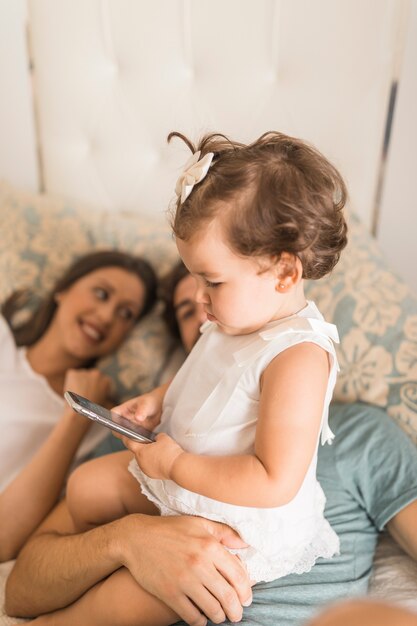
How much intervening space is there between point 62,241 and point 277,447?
130 cm

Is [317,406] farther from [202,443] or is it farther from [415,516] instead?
[415,516]

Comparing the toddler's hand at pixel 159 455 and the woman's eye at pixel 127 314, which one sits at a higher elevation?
the toddler's hand at pixel 159 455

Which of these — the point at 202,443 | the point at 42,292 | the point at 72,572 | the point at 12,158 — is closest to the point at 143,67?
the point at 12,158

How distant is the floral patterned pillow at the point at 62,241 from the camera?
1807mm

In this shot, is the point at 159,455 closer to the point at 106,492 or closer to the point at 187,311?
the point at 106,492

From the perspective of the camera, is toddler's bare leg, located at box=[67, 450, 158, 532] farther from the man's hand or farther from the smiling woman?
the smiling woman

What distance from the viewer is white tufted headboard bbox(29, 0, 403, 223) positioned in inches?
66.0

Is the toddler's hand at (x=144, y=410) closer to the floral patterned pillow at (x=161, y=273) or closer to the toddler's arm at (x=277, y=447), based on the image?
the toddler's arm at (x=277, y=447)

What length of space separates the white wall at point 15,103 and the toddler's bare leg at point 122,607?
1584 millimetres

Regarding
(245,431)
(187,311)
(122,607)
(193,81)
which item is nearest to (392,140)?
(193,81)

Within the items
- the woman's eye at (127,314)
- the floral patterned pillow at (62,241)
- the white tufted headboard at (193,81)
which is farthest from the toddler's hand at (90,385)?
the white tufted headboard at (193,81)

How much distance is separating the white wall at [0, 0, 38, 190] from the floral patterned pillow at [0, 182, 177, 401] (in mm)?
197

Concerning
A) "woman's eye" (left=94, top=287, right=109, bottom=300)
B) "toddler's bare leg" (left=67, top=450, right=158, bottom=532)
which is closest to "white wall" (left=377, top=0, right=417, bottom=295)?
"woman's eye" (left=94, top=287, right=109, bottom=300)

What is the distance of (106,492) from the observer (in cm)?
112
